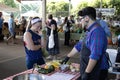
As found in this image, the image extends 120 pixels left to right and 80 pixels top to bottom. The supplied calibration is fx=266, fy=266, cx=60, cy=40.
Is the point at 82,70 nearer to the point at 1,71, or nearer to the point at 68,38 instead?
the point at 1,71

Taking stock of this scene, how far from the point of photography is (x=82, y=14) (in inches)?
142

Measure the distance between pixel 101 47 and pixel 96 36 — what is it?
16 centimetres

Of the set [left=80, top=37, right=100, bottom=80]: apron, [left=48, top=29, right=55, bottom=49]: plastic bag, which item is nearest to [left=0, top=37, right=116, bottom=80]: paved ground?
[left=48, top=29, right=55, bottom=49]: plastic bag

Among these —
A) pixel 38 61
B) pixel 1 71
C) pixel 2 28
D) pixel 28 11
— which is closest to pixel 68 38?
pixel 2 28

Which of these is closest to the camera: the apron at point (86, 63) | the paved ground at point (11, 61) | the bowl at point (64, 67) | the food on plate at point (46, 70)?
the apron at point (86, 63)

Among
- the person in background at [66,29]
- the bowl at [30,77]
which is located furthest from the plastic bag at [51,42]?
the bowl at [30,77]

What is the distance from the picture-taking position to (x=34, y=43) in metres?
4.59

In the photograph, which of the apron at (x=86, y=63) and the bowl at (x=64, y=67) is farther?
the bowl at (x=64, y=67)

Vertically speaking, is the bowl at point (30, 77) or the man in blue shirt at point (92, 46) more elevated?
the man in blue shirt at point (92, 46)

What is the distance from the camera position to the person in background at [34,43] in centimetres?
450

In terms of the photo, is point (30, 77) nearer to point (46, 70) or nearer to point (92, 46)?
point (46, 70)

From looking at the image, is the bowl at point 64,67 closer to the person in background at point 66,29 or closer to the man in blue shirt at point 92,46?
the man in blue shirt at point 92,46

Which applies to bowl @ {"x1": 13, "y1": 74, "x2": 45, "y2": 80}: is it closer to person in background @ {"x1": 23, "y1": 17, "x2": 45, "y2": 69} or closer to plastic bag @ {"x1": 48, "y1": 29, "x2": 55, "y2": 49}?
person in background @ {"x1": 23, "y1": 17, "x2": 45, "y2": 69}

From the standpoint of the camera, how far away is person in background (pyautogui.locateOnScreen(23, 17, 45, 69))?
14.7ft
